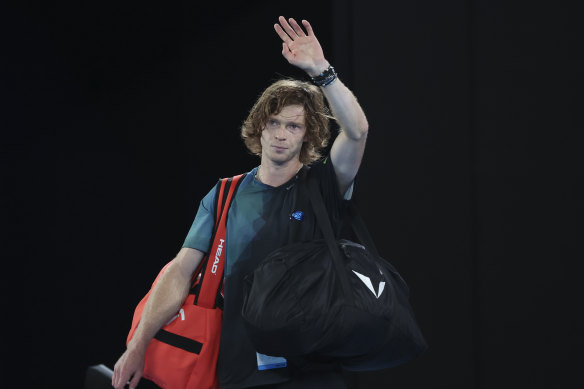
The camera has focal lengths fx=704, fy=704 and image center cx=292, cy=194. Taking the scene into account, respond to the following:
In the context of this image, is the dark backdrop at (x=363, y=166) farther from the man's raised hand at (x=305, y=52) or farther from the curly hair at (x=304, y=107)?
the man's raised hand at (x=305, y=52)

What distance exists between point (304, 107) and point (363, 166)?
1.47m

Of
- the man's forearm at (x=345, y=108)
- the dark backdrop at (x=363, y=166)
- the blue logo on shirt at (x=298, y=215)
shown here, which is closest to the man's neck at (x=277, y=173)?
the blue logo on shirt at (x=298, y=215)

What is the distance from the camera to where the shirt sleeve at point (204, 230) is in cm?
199

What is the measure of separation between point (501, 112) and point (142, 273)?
2375 millimetres

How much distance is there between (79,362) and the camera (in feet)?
13.7

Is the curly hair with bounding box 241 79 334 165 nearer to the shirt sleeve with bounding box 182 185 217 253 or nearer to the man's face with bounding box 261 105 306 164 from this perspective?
the man's face with bounding box 261 105 306 164

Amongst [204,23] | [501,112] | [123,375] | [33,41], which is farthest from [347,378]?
[33,41]

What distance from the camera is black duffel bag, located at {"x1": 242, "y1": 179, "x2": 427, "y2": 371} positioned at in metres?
1.61

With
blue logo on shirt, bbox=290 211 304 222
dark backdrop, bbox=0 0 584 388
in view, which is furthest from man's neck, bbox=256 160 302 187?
dark backdrop, bbox=0 0 584 388

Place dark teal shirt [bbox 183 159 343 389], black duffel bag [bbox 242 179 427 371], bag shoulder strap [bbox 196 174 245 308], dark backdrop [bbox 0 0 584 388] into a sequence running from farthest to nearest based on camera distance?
dark backdrop [bbox 0 0 584 388] < bag shoulder strap [bbox 196 174 245 308] < dark teal shirt [bbox 183 159 343 389] < black duffel bag [bbox 242 179 427 371]

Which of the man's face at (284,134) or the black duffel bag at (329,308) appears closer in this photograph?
the black duffel bag at (329,308)

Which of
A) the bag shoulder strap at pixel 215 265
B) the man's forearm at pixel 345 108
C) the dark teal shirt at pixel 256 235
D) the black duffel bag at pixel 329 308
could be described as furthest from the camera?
the bag shoulder strap at pixel 215 265

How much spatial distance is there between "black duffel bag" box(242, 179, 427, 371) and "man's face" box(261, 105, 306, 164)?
31 cm

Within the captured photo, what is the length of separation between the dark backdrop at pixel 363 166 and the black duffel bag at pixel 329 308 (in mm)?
1468
